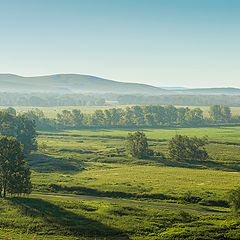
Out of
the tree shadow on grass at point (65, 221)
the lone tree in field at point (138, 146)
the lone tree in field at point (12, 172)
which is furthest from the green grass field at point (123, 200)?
the lone tree in field at point (138, 146)

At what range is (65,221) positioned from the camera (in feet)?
232

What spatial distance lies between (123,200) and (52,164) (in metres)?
46.7

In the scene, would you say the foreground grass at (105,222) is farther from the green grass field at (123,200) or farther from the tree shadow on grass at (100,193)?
the tree shadow on grass at (100,193)

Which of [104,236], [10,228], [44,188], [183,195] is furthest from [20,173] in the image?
[183,195]

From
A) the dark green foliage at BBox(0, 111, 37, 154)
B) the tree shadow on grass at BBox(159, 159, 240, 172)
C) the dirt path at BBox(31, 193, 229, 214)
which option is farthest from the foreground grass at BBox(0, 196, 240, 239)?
the dark green foliage at BBox(0, 111, 37, 154)

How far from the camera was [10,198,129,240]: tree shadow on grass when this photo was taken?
6588cm

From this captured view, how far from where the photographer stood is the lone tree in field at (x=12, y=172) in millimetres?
84812

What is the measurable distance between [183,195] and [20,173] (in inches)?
1359

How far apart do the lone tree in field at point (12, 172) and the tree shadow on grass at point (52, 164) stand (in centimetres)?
3115

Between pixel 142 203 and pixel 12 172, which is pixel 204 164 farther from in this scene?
pixel 12 172

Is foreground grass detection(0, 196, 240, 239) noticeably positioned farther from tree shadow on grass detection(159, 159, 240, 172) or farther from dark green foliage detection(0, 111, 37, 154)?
dark green foliage detection(0, 111, 37, 154)

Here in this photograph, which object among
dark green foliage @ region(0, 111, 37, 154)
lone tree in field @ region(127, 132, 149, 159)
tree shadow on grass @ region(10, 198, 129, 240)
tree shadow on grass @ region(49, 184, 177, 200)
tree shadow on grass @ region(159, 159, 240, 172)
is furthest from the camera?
dark green foliage @ region(0, 111, 37, 154)

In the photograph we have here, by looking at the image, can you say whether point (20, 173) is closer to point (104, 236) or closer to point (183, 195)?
point (104, 236)

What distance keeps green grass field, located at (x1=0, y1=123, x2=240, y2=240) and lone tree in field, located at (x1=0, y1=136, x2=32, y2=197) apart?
9.63ft
